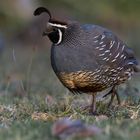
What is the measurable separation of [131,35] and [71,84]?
11.6 meters

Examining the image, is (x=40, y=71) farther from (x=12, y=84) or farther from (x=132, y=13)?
(x=132, y=13)

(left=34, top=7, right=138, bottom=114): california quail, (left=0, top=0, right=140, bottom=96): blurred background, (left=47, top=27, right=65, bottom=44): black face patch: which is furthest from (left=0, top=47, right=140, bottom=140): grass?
(left=0, top=0, right=140, bottom=96): blurred background

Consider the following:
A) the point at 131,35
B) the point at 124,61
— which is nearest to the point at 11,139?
the point at 124,61

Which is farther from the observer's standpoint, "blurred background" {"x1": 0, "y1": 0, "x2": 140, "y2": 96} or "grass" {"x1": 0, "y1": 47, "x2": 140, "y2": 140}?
"blurred background" {"x1": 0, "y1": 0, "x2": 140, "y2": 96}

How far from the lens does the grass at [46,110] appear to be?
5.09 m

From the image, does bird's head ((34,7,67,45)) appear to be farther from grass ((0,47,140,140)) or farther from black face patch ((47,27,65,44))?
grass ((0,47,140,140))

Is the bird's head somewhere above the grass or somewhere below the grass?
above

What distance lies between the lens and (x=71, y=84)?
699 cm

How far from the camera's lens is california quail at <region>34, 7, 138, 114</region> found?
693 cm

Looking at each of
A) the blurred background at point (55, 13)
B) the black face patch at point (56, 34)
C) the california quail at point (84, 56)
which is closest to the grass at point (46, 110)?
the california quail at point (84, 56)

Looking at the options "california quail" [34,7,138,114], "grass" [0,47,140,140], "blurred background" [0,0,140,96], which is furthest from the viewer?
"blurred background" [0,0,140,96]

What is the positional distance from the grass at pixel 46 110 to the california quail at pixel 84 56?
0.33 metres

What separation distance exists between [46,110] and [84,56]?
30.6 inches

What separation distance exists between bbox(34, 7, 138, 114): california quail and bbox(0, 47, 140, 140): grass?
33 cm
